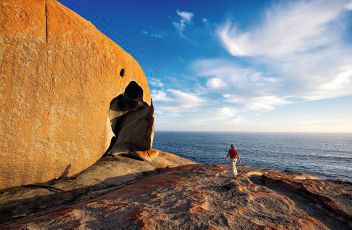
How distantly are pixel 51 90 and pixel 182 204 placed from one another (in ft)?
20.7

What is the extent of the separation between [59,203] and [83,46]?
20.5 ft

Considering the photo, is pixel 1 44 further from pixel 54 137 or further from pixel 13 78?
pixel 54 137

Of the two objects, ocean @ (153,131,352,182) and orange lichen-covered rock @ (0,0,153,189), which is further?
ocean @ (153,131,352,182)

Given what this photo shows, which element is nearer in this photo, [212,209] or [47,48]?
[212,209]

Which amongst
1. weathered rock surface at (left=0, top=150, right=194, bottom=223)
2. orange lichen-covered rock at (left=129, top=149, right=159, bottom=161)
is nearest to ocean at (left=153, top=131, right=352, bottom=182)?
orange lichen-covered rock at (left=129, top=149, right=159, bottom=161)

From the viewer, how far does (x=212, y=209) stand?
493 centimetres

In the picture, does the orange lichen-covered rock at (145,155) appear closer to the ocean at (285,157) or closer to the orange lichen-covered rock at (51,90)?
the orange lichen-covered rock at (51,90)

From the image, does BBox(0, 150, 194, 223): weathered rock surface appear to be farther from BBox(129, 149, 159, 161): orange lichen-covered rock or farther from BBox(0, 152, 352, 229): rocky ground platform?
BBox(129, 149, 159, 161): orange lichen-covered rock

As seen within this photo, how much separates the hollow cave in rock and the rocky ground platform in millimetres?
4179

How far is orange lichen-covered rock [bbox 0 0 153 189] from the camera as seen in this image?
6.42 m

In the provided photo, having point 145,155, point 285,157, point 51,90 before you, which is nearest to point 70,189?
point 51,90

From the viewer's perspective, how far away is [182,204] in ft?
16.8

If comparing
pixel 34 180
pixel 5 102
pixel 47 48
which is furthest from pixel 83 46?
pixel 34 180

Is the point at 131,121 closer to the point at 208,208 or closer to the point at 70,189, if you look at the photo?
the point at 70,189
